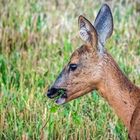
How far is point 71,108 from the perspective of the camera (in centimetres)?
757

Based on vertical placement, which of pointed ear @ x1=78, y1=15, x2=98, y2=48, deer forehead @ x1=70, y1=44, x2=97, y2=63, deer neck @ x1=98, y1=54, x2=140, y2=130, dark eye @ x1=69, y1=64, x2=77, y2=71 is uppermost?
pointed ear @ x1=78, y1=15, x2=98, y2=48

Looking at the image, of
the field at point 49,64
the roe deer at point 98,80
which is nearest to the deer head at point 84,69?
the roe deer at point 98,80

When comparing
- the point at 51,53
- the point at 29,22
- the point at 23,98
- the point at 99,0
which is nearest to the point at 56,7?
the point at 99,0

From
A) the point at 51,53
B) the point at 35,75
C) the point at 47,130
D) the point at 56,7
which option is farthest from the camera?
the point at 56,7

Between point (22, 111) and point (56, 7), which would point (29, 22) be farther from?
point (22, 111)

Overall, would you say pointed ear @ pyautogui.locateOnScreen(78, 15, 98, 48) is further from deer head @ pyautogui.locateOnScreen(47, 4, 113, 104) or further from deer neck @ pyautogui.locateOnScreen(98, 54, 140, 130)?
deer neck @ pyautogui.locateOnScreen(98, 54, 140, 130)

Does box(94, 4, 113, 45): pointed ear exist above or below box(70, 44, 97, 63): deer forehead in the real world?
above

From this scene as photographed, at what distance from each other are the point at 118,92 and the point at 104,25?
2.43ft

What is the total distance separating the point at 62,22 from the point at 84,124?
3900 mm

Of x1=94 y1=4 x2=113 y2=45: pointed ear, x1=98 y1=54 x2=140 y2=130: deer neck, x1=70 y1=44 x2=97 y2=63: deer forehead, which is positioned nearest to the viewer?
x1=98 y1=54 x2=140 y2=130: deer neck

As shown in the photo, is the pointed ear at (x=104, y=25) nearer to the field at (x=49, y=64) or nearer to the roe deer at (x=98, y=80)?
the roe deer at (x=98, y=80)

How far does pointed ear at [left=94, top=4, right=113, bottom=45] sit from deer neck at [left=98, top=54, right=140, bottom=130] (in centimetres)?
34

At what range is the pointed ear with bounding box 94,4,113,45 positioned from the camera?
6707 mm

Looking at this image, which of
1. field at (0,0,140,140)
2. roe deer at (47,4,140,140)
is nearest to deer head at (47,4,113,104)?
roe deer at (47,4,140,140)
